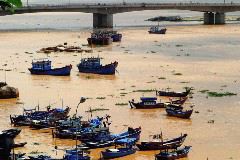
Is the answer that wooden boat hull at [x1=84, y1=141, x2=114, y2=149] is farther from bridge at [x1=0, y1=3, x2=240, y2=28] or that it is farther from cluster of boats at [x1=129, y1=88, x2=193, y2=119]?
bridge at [x1=0, y1=3, x2=240, y2=28]

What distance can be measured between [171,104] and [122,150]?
391 inches

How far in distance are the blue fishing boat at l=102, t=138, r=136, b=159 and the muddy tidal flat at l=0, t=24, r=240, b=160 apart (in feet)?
0.92

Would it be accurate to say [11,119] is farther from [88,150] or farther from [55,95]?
[55,95]

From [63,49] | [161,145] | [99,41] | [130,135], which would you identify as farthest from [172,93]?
[99,41]

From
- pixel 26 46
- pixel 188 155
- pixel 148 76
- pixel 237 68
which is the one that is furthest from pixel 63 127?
pixel 26 46

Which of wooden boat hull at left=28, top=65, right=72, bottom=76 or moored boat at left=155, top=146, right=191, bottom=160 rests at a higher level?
wooden boat hull at left=28, top=65, right=72, bottom=76

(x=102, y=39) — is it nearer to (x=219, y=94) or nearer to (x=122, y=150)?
(x=219, y=94)

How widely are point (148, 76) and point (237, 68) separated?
864 centimetres

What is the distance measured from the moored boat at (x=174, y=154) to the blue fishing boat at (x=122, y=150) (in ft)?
4.55

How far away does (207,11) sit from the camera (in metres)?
101

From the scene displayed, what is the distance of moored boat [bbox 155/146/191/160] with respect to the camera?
2289 cm

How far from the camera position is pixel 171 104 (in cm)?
3319

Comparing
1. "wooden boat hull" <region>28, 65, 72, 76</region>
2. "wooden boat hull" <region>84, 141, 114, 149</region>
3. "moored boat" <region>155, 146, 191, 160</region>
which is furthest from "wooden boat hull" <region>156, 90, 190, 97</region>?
"moored boat" <region>155, 146, 191, 160</region>

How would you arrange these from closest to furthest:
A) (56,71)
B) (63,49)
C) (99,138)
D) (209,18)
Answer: (99,138) < (56,71) < (63,49) < (209,18)
